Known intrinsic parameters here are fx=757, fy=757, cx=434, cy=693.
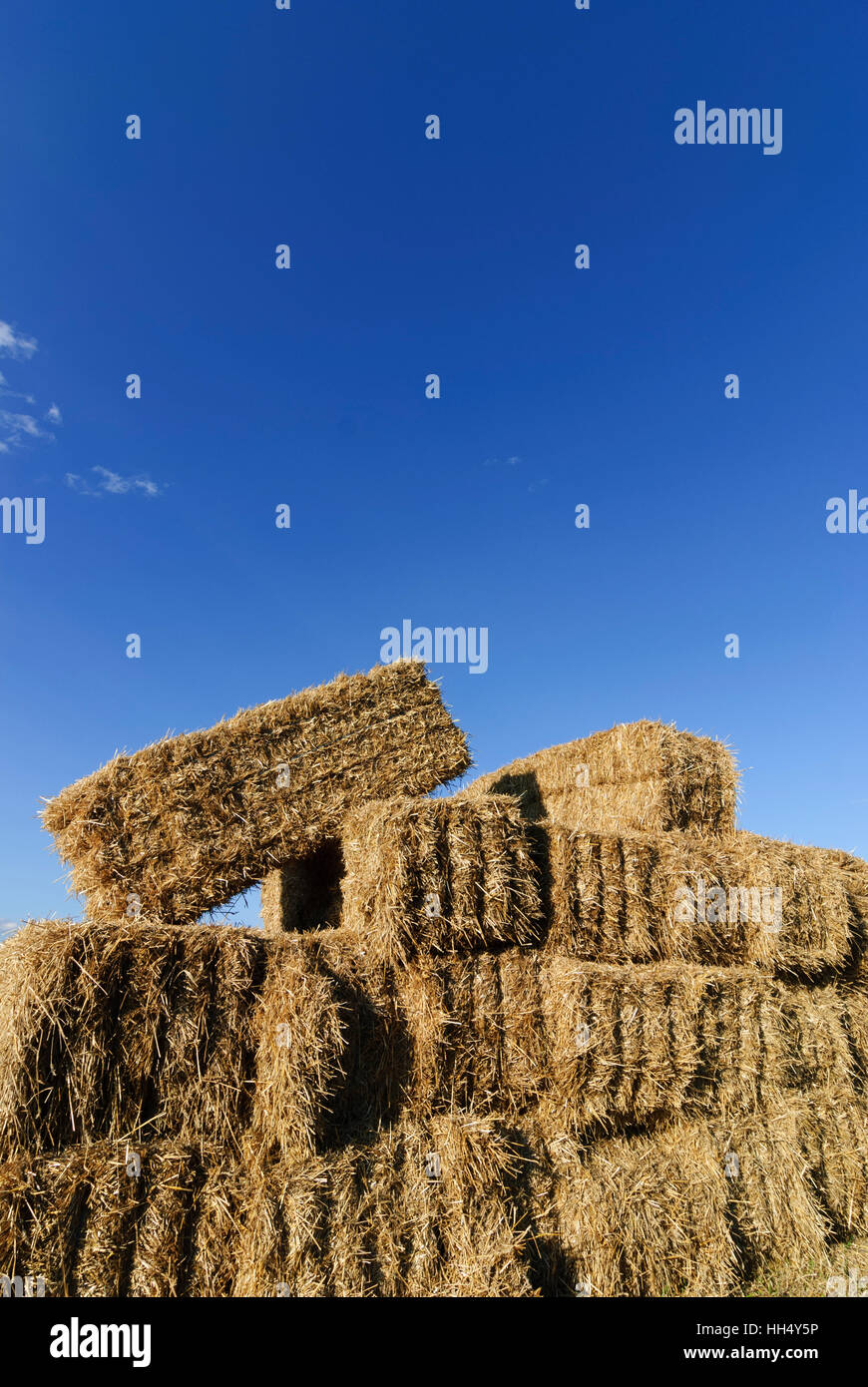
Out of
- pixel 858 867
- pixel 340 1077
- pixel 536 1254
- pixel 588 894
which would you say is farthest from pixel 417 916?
pixel 858 867

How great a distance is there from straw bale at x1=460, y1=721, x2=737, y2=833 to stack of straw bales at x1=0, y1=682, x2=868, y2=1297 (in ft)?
0.47

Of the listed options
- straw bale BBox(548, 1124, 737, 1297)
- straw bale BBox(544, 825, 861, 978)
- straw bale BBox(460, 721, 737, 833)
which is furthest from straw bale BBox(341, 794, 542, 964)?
straw bale BBox(460, 721, 737, 833)

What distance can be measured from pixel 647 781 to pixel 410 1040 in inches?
171

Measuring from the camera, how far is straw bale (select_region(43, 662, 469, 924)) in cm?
646

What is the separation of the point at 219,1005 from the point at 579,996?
2.53 meters

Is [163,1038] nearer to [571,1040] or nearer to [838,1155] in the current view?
[571,1040]

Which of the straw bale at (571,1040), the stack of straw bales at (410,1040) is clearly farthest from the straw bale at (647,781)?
the straw bale at (571,1040)

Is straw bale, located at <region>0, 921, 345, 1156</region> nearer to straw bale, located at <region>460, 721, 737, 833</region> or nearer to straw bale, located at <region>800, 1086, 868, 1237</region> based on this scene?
straw bale, located at <region>460, 721, 737, 833</region>

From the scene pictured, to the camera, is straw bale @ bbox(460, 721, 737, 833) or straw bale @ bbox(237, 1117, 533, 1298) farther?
straw bale @ bbox(460, 721, 737, 833)

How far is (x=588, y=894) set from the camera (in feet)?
20.6

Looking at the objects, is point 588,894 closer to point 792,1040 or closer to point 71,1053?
point 792,1040

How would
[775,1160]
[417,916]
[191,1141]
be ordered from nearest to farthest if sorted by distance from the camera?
[191,1141] < [417,916] < [775,1160]

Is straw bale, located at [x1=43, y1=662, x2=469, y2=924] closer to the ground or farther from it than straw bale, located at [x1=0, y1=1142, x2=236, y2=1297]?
farther from it

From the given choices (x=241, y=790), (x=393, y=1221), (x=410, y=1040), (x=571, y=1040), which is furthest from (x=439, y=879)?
(x=241, y=790)
